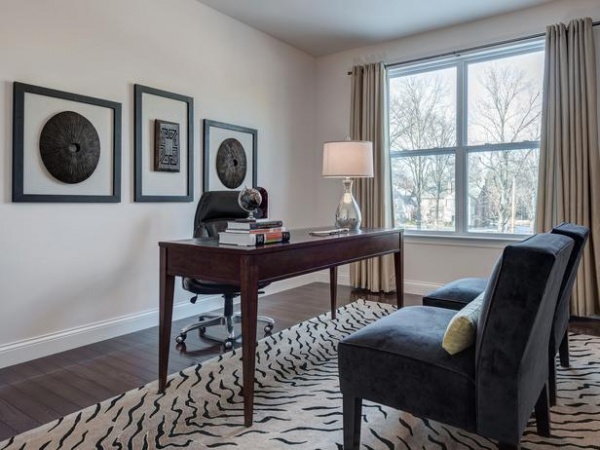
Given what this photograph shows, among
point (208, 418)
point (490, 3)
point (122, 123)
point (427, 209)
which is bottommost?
point (208, 418)

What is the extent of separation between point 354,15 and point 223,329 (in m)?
2.87

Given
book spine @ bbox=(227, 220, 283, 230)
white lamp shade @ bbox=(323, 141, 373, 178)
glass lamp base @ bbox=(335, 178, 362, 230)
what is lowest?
book spine @ bbox=(227, 220, 283, 230)

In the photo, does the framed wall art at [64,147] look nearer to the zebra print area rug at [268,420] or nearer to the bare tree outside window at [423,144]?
the zebra print area rug at [268,420]

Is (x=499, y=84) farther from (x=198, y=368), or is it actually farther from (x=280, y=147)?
(x=198, y=368)

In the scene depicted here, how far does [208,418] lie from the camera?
6.21 feet

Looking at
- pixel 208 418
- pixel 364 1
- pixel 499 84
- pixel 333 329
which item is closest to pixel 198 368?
pixel 208 418

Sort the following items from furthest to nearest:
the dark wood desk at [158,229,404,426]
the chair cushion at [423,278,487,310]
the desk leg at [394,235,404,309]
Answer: the desk leg at [394,235,404,309] → the chair cushion at [423,278,487,310] → the dark wood desk at [158,229,404,426]

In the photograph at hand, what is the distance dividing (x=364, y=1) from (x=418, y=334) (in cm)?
300

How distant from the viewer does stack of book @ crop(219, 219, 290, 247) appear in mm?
1912

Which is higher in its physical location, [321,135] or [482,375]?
[321,135]

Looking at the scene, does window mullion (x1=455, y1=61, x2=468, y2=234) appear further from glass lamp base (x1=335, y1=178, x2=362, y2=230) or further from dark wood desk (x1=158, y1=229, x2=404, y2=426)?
dark wood desk (x1=158, y1=229, x2=404, y2=426)

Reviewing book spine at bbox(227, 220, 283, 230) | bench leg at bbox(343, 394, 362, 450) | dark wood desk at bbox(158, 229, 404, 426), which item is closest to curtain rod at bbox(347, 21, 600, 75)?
dark wood desk at bbox(158, 229, 404, 426)

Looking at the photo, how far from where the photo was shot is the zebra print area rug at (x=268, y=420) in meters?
1.68

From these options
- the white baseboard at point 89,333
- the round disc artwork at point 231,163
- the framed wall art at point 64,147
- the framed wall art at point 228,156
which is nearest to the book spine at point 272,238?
the framed wall art at point 64,147
